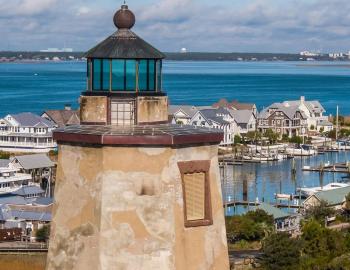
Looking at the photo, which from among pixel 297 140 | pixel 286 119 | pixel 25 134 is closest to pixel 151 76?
pixel 25 134

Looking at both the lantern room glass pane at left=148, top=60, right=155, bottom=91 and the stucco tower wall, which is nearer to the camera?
the stucco tower wall

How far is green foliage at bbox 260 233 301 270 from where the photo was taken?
23344 mm

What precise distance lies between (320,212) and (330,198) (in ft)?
8.03

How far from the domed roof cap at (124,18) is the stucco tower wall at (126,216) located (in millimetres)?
655

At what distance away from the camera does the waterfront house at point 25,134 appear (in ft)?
175

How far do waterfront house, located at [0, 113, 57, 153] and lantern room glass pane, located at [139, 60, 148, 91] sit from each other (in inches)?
1909

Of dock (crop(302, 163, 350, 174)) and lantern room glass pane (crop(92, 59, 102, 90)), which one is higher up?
dock (crop(302, 163, 350, 174))

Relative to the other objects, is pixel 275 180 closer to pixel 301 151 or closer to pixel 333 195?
pixel 333 195

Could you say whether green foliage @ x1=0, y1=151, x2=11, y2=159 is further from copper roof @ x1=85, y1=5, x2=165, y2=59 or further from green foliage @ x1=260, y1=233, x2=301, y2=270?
copper roof @ x1=85, y1=5, x2=165, y2=59

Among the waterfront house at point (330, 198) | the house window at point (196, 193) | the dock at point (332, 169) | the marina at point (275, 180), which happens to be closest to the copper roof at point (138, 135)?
the house window at point (196, 193)

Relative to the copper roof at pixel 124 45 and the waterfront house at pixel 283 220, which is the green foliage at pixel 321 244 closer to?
the waterfront house at pixel 283 220

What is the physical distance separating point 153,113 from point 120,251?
72cm

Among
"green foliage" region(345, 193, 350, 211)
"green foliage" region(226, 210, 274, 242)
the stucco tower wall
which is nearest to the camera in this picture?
the stucco tower wall

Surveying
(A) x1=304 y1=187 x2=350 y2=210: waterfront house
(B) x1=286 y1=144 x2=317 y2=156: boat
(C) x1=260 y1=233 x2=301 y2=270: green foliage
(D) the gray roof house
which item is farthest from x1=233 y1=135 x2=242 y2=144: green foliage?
(C) x1=260 y1=233 x2=301 y2=270: green foliage
